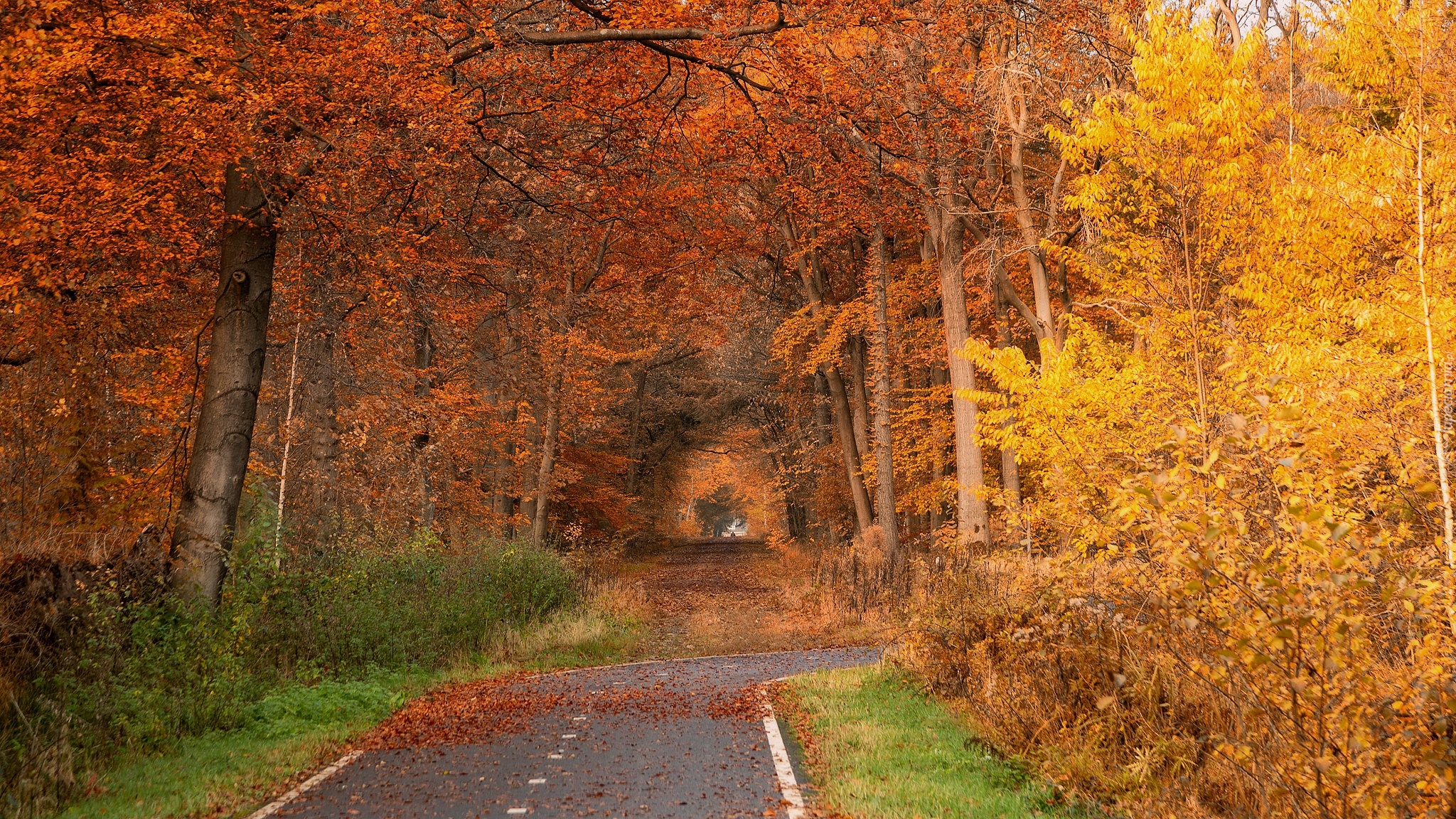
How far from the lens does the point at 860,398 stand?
26828 mm

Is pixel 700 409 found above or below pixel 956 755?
above

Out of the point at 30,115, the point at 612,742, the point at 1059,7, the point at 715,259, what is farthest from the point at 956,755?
the point at 715,259

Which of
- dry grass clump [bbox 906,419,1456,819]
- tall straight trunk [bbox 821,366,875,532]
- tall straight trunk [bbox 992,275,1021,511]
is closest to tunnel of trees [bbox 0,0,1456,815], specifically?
dry grass clump [bbox 906,419,1456,819]

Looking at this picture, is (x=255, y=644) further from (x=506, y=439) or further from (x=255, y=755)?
(x=506, y=439)

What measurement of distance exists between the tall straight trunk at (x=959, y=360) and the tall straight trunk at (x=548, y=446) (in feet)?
32.4

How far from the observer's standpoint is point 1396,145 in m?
8.45

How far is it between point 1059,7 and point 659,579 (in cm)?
2090

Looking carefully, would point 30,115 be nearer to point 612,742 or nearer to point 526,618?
point 612,742

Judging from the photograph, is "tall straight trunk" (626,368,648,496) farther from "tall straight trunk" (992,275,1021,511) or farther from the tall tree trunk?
the tall tree trunk

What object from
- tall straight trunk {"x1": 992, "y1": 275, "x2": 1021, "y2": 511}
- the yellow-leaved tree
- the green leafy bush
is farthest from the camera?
tall straight trunk {"x1": 992, "y1": 275, "x2": 1021, "y2": 511}

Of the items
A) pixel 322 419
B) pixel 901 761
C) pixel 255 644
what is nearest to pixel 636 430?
pixel 322 419

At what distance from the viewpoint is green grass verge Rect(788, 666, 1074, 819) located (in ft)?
20.9

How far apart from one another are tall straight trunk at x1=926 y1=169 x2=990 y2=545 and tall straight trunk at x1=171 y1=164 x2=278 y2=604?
12028 millimetres

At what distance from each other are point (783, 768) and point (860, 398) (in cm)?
1960
